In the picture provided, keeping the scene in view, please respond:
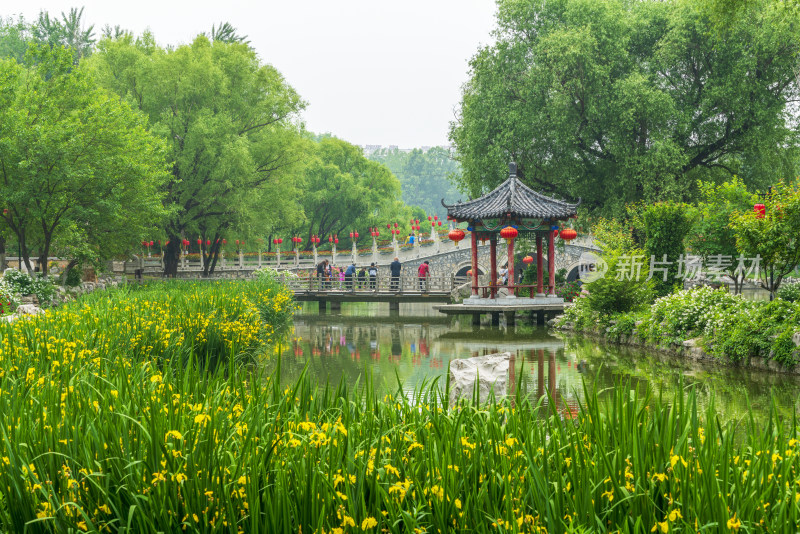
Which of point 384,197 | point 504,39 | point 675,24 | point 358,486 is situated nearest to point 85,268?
point 504,39

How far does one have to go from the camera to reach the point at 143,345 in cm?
638

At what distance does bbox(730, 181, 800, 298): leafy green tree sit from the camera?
9.89 meters

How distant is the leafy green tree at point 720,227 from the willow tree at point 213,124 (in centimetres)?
1361

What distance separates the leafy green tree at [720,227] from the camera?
15445 millimetres

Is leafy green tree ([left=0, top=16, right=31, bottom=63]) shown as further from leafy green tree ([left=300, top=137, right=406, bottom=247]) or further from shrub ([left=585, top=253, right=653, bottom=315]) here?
shrub ([left=585, top=253, right=653, bottom=315])

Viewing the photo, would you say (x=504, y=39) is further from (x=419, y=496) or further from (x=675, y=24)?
(x=419, y=496)

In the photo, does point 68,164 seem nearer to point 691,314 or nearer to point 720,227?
point 691,314

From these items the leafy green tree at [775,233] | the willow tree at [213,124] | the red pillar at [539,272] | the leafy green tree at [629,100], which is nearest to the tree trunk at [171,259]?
the willow tree at [213,124]

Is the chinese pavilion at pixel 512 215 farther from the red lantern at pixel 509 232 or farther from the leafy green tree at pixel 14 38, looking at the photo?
the leafy green tree at pixel 14 38

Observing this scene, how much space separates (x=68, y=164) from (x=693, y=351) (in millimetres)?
12658

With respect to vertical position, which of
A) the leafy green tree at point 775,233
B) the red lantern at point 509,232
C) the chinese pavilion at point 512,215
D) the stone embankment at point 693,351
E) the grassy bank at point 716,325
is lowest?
the stone embankment at point 693,351

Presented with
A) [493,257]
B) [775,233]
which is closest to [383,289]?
[493,257]

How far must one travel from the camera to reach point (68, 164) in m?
14.5

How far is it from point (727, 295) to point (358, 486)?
10.9m
